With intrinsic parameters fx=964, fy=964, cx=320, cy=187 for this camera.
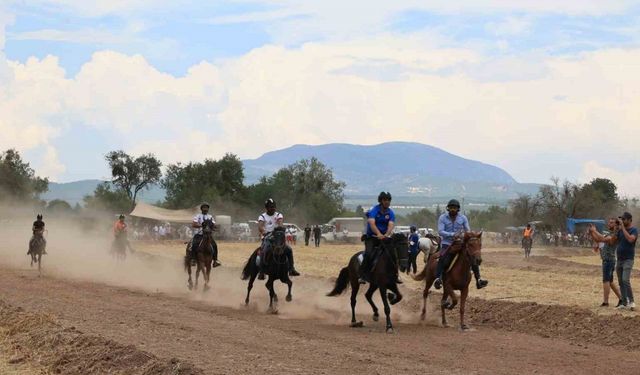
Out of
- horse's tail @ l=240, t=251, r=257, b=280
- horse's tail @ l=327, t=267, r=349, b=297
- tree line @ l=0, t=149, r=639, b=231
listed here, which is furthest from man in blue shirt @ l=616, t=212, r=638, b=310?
tree line @ l=0, t=149, r=639, b=231

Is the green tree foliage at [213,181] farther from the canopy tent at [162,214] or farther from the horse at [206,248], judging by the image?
the horse at [206,248]

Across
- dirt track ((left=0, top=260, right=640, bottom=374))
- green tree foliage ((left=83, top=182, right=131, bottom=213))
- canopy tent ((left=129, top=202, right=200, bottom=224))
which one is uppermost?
green tree foliage ((left=83, top=182, right=131, bottom=213))

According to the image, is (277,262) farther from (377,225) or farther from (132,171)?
(132,171)

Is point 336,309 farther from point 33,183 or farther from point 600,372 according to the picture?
point 33,183

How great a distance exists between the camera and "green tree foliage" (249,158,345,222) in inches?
5064

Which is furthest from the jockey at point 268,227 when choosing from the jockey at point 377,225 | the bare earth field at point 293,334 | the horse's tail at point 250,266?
the jockey at point 377,225

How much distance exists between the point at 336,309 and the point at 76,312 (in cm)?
626

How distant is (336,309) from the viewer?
23.8 m

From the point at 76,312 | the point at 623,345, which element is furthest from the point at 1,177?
the point at 623,345

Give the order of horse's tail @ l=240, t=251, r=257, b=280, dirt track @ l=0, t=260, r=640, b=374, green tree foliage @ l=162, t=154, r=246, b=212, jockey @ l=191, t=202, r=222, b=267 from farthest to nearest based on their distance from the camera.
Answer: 1. green tree foliage @ l=162, t=154, r=246, b=212
2. jockey @ l=191, t=202, r=222, b=267
3. horse's tail @ l=240, t=251, r=257, b=280
4. dirt track @ l=0, t=260, r=640, b=374

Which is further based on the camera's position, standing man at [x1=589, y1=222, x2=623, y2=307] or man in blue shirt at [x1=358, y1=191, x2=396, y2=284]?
standing man at [x1=589, y1=222, x2=623, y2=307]

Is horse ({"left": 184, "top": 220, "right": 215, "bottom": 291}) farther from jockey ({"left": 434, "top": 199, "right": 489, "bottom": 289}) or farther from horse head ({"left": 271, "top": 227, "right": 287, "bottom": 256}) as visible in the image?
jockey ({"left": 434, "top": 199, "right": 489, "bottom": 289})

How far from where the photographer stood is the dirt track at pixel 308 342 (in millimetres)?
14211

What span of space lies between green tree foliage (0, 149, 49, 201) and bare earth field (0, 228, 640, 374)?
88.6m
